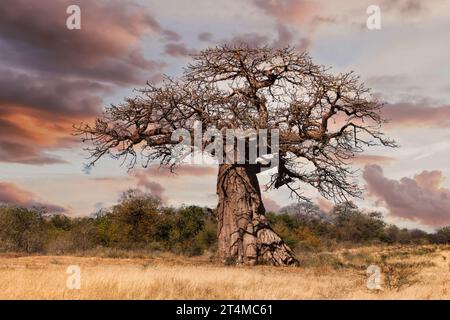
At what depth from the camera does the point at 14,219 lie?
132ft

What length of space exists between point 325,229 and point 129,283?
6305 cm

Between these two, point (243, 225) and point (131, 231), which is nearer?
point (243, 225)

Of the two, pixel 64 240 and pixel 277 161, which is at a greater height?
pixel 277 161

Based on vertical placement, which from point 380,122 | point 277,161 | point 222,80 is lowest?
point 277,161

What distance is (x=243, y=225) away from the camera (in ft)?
73.7

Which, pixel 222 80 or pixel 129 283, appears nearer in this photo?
pixel 129 283

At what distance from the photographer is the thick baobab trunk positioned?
22.3 metres

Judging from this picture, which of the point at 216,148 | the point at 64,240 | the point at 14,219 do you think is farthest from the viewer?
the point at 14,219

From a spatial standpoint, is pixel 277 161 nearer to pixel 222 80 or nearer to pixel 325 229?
pixel 222 80

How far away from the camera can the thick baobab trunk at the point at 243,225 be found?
73.3 feet

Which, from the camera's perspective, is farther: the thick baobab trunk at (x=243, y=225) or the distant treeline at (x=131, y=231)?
the distant treeline at (x=131, y=231)

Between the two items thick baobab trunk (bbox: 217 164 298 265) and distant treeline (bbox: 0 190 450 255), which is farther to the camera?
distant treeline (bbox: 0 190 450 255)
